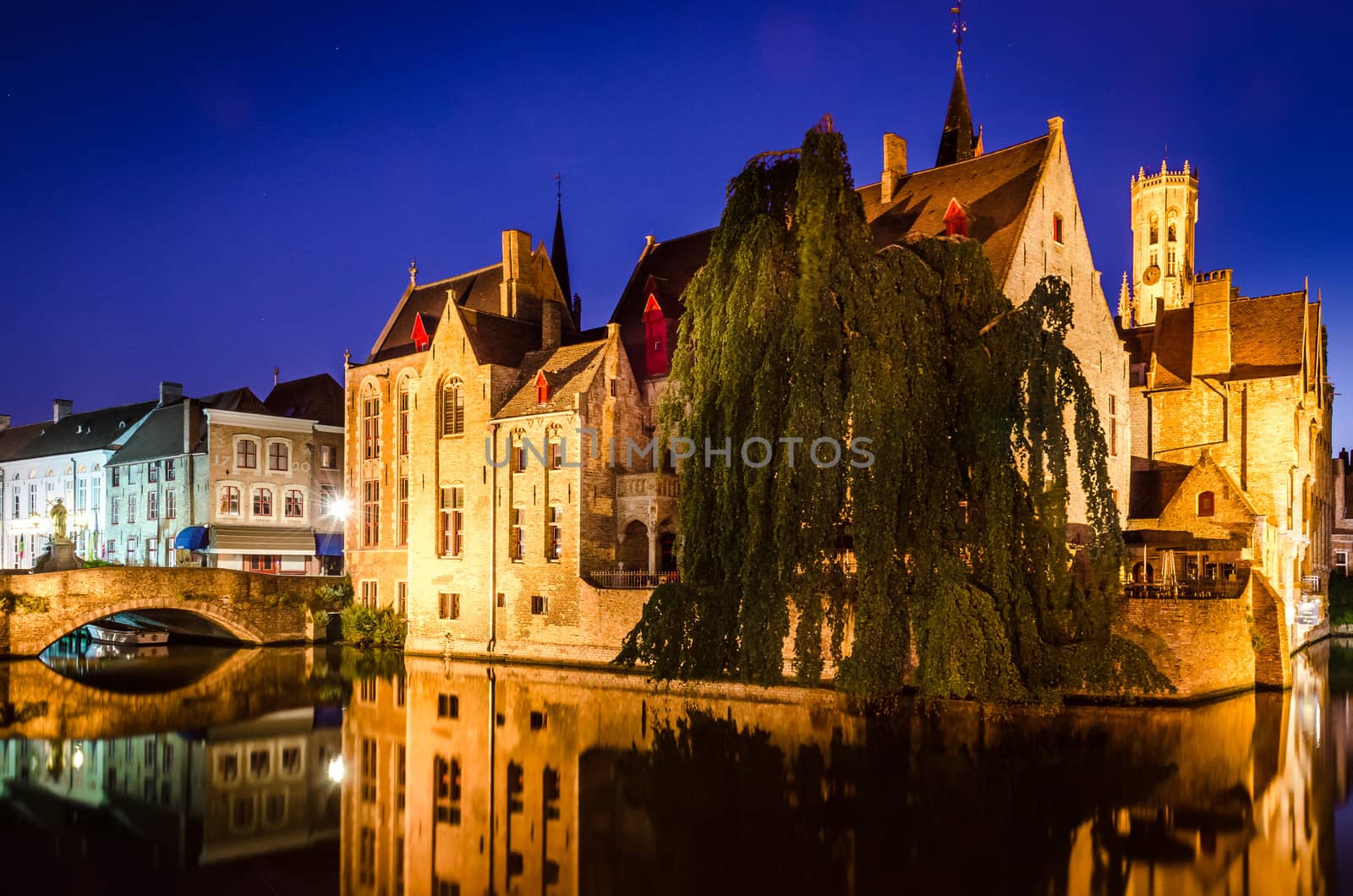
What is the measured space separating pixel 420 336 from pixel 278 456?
12.8 metres

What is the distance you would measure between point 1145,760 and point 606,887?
33.4 feet

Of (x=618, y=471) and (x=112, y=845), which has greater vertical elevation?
(x=618, y=471)

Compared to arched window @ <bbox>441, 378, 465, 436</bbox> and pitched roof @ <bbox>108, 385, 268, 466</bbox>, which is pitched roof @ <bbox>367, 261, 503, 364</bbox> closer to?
arched window @ <bbox>441, 378, 465, 436</bbox>

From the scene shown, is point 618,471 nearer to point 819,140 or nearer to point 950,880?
point 819,140

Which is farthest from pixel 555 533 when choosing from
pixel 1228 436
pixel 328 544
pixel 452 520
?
pixel 1228 436

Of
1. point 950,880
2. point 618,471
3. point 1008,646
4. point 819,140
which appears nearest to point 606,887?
point 950,880

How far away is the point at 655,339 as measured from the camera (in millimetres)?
34094

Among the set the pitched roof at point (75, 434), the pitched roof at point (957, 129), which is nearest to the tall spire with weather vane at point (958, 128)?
the pitched roof at point (957, 129)

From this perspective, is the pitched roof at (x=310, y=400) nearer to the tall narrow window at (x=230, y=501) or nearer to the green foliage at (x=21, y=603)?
the tall narrow window at (x=230, y=501)

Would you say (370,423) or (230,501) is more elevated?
(370,423)

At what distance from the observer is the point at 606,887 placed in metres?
12.4

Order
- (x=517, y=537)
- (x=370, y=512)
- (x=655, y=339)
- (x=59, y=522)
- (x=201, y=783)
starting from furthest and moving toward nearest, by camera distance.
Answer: (x=370, y=512) → (x=59, y=522) → (x=655, y=339) → (x=517, y=537) → (x=201, y=783)

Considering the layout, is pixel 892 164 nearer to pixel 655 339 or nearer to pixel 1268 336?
pixel 655 339

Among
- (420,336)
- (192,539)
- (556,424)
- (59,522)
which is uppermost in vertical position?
(420,336)
